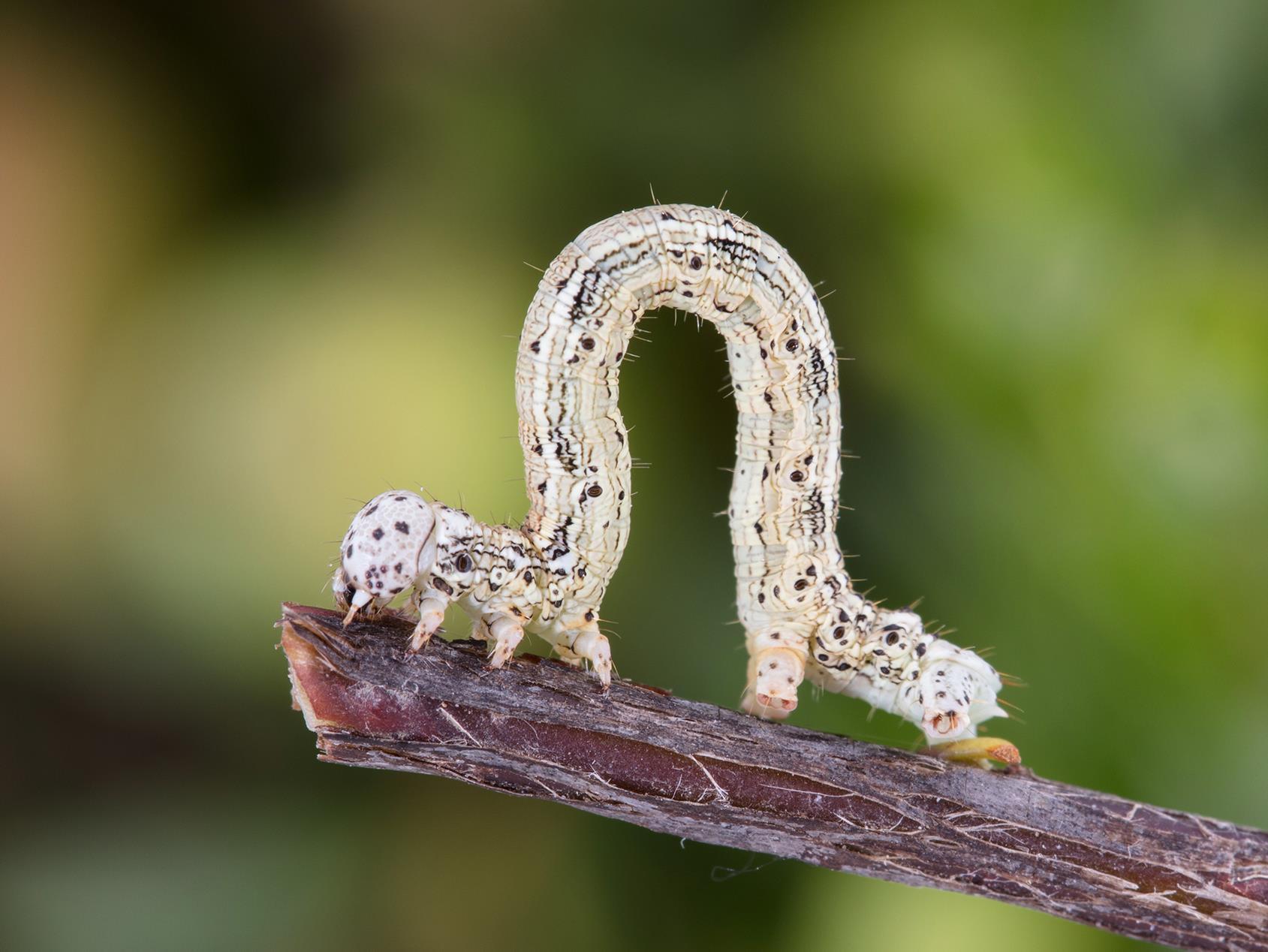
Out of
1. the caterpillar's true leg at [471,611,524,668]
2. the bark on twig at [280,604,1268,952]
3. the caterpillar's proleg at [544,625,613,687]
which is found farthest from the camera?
the caterpillar's proleg at [544,625,613,687]

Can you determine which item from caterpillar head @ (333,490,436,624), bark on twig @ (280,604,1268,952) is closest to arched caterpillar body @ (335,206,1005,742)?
caterpillar head @ (333,490,436,624)

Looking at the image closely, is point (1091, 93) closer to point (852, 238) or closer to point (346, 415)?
point (852, 238)

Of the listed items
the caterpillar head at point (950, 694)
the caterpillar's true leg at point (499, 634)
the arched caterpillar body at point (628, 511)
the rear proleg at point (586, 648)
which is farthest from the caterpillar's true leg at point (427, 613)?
the caterpillar head at point (950, 694)

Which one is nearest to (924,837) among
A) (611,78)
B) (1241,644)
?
(1241,644)

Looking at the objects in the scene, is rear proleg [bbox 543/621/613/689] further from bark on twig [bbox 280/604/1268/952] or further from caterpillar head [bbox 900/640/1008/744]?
caterpillar head [bbox 900/640/1008/744]

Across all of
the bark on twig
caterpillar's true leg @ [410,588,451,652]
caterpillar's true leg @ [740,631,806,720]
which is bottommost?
the bark on twig

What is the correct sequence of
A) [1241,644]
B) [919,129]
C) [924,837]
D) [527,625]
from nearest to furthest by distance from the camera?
[924,837], [527,625], [1241,644], [919,129]

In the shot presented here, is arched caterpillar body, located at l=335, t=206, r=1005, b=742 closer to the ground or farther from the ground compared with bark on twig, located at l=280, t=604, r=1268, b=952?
farther from the ground
